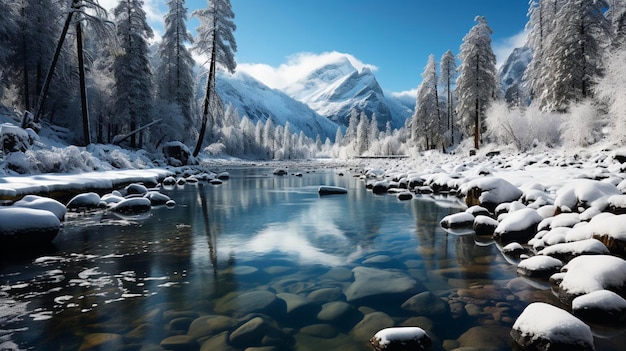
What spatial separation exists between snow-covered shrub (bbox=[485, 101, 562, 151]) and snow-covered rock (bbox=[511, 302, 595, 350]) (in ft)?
74.8

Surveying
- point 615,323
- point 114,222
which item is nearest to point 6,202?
point 114,222

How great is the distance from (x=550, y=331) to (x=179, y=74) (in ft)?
113

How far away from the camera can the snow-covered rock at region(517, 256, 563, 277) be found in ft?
14.5

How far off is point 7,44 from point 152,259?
85.6 ft

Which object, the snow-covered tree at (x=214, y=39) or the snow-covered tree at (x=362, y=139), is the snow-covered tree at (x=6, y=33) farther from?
the snow-covered tree at (x=362, y=139)

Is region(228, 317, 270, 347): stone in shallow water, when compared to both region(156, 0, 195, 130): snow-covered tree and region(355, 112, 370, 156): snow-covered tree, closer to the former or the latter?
region(156, 0, 195, 130): snow-covered tree

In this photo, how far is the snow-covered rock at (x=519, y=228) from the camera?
610cm

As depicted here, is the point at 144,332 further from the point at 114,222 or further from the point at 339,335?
the point at 114,222

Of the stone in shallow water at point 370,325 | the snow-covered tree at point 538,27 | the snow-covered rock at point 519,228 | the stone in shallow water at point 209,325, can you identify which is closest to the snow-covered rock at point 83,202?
the stone in shallow water at point 209,325

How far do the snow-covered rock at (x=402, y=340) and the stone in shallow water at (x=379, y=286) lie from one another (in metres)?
0.95

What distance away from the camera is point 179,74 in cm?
3203

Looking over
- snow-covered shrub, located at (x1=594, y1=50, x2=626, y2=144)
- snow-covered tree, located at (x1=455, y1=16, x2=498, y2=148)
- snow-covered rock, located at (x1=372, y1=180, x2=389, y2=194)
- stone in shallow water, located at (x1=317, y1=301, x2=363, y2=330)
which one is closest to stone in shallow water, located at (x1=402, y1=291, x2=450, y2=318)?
stone in shallow water, located at (x1=317, y1=301, x2=363, y2=330)

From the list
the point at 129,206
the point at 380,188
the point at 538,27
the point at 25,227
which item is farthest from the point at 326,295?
the point at 538,27

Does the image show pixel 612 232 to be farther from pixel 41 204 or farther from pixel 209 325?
pixel 41 204
